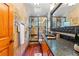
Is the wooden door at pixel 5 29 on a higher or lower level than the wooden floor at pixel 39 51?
higher

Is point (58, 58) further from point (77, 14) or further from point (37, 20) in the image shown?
point (37, 20)

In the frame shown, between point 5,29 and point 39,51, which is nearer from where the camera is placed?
point 5,29

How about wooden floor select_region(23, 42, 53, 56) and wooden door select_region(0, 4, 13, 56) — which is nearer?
wooden door select_region(0, 4, 13, 56)

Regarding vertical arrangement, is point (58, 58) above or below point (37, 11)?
below

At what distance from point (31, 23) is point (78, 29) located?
99 cm

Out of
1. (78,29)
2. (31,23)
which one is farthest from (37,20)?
(78,29)

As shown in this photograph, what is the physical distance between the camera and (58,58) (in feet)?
2.55

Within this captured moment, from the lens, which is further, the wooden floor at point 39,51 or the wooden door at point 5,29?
the wooden floor at point 39,51

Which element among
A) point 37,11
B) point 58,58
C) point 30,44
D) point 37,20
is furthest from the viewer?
point 30,44

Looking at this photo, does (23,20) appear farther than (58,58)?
Yes

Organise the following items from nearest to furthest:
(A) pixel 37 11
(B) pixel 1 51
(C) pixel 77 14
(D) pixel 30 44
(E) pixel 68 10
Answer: (B) pixel 1 51, (C) pixel 77 14, (E) pixel 68 10, (A) pixel 37 11, (D) pixel 30 44

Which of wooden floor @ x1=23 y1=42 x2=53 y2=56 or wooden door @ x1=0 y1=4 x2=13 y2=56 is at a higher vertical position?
wooden door @ x1=0 y1=4 x2=13 y2=56

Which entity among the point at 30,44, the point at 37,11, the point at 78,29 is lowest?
the point at 30,44

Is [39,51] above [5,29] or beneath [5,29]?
beneath
